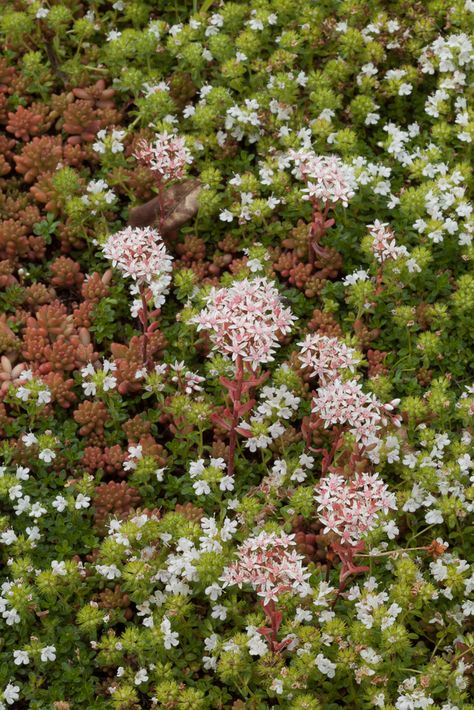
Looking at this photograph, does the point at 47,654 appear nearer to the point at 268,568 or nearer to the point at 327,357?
the point at 268,568

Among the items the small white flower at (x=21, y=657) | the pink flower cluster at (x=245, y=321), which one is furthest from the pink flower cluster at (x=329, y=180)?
the small white flower at (x=21, y=657)

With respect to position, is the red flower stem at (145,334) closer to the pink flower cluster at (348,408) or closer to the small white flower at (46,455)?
the small white flower at (46,455)

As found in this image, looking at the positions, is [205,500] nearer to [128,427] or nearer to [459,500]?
[128,427]

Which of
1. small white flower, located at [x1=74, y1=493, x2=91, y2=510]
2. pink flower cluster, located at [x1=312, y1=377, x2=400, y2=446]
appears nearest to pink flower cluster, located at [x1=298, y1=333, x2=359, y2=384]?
pink flower cluster, located at [x1=312, y1=377, x2=400, y2=446]

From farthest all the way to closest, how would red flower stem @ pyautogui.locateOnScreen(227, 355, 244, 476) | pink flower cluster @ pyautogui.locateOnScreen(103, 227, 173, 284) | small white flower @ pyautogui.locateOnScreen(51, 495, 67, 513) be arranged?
small white flower @ pyautogui.locateOnScreen(51, 495, 67, 513) → pink flower cluster @ pyautogui.locateOnScreen(103, 227, 173, 284) → red flower stem @ pyautogui.locateOnScreen(227, 355, 244, 476)

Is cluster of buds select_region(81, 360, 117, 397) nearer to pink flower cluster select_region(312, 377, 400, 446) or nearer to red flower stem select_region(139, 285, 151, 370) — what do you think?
red flower stem select_region(139, 285, 151, 370)

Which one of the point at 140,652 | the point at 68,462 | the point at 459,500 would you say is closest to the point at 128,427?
the point at 68,462

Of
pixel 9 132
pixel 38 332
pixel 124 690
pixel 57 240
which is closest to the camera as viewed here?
pixel 124 690
